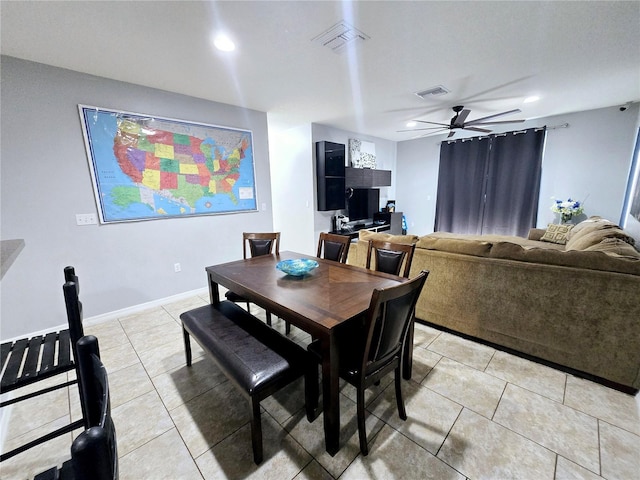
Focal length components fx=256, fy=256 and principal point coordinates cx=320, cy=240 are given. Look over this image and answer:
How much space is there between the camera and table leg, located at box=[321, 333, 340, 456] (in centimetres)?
123

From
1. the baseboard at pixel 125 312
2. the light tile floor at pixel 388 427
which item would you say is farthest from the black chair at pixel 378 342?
the baseboard at pixel 125 312

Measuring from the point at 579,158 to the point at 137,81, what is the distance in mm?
6563

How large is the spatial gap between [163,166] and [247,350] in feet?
8.31

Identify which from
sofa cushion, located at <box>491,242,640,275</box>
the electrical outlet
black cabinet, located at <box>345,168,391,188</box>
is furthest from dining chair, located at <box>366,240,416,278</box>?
black cabinet, located at <box>345,168,391,188</box>

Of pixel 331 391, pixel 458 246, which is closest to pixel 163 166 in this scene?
pixel 331 391

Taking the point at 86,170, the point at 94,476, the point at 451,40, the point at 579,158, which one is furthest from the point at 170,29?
the point at 579,158

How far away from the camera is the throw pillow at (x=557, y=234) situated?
386cm

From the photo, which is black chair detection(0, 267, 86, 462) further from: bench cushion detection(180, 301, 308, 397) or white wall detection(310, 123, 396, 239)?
white wall detection(310, 123, 396, 239)

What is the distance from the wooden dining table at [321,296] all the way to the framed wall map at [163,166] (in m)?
1.51

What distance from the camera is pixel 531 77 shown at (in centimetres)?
280

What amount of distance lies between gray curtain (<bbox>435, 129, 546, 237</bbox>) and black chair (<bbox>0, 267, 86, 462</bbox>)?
6.25m

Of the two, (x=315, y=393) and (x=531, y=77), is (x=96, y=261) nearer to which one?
(x=315, y=393)

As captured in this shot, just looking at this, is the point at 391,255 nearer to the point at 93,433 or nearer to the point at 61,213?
the point at 93,433

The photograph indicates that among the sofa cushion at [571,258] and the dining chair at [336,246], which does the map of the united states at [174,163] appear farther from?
the sofa cushion at [571,258]
